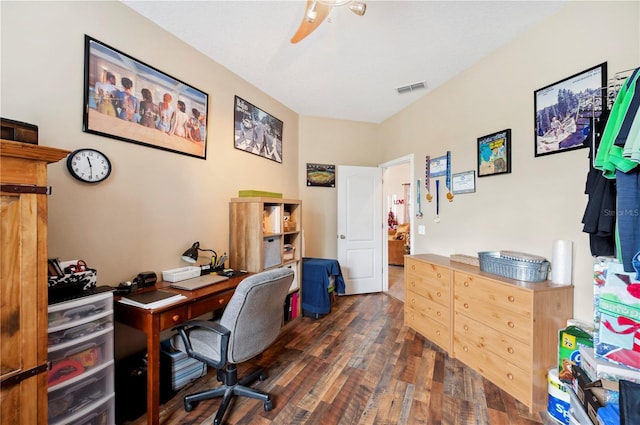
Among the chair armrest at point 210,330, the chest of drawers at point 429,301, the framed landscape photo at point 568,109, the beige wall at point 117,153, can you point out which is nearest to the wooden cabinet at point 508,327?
the chest of drawers at point 429,301

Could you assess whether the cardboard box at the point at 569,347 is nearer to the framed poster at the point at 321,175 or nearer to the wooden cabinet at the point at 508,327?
the wooden cabinet at the point at 508,327

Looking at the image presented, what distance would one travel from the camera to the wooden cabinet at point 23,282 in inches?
37.6

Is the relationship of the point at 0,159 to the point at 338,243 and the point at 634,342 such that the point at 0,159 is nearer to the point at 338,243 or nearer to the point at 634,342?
the point at 634,342

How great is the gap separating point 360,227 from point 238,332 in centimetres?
287

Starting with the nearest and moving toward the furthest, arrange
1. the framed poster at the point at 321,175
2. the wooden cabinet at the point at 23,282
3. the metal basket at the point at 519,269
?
the wooden cabinet at the point at 23,282 → the metal basket at the point at 519,269 → the framed poster at the point at 321,175

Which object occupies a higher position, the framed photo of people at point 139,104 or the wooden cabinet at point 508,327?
the framed photo of people at point 139,104

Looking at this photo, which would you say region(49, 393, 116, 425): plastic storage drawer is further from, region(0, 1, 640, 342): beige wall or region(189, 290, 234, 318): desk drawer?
region(0, 1, 640, 342): beige wall

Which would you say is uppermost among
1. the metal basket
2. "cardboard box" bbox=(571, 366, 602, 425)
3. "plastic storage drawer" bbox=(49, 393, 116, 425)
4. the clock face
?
the clock face

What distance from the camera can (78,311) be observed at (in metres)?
1.39

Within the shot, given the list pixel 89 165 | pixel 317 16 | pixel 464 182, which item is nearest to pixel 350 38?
pixel 317 16

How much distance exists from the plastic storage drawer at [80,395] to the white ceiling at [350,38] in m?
2.45

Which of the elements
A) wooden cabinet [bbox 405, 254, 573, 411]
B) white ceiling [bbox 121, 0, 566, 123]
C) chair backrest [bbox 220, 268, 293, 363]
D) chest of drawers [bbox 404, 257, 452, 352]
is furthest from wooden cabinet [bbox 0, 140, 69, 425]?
chest of drawers [bbox 404, 257, 452, 352]

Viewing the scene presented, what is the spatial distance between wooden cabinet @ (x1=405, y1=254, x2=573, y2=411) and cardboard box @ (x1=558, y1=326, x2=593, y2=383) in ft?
0.31

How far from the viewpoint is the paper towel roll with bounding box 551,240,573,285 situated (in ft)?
5.99
